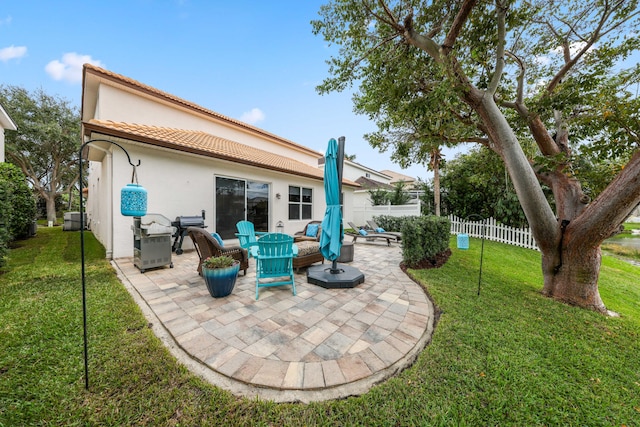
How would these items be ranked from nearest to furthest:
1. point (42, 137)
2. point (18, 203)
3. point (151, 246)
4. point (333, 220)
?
point (333, 220) → point (151, 246) → point (18, 203) → point (42, 137)

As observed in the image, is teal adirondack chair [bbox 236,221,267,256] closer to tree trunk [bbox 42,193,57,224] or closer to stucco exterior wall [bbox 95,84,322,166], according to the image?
stucco exterior wall [bbox 95,84,322,166]

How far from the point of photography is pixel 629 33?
439 centimetres

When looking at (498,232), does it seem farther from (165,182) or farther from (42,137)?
(42,137)

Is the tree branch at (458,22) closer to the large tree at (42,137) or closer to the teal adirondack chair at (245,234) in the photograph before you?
the teal adirondack chair at (245,234)

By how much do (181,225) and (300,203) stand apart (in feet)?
18.0

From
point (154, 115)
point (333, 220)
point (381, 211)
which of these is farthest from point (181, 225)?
point (381, 211)

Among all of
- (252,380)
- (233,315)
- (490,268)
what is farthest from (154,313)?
(490,268)

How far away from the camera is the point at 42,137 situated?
16219mm

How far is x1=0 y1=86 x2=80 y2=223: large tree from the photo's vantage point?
1575 centimetres

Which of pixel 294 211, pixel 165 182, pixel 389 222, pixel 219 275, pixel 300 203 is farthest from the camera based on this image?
pixel 389 222

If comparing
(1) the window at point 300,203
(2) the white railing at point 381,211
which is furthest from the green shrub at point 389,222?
(1) the window at point 300,203

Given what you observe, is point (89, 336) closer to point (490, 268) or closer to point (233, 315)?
point (233, 315)

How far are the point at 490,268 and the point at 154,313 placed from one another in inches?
298

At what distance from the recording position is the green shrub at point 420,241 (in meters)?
5.75
